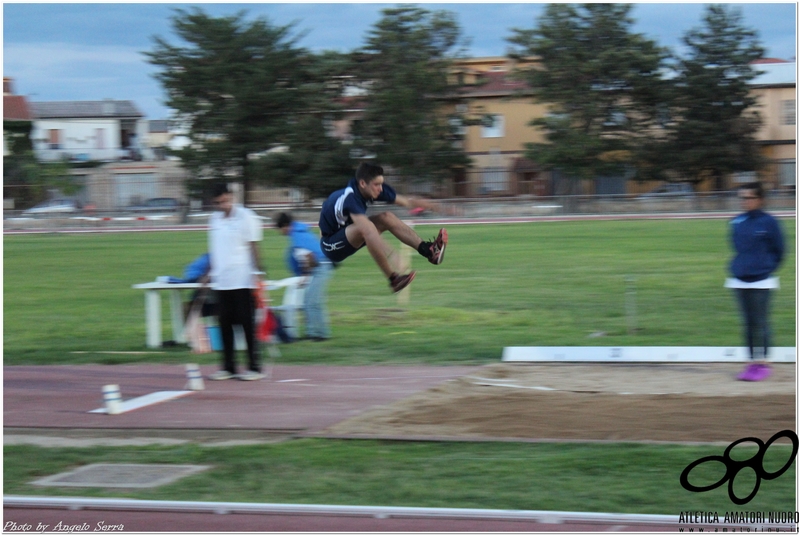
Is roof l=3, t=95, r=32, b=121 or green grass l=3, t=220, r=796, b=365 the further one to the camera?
roof l=3, t=95, r=32, b=121

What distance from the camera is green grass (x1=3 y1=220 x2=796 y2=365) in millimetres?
10727

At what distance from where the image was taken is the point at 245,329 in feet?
28.5

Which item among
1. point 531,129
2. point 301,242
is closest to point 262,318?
point 301,242

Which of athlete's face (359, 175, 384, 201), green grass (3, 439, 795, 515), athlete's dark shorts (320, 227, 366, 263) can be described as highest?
athlete's face (359, 175, 384, 201)

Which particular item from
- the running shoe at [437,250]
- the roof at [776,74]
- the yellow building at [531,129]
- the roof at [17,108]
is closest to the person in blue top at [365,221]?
the running shoe at [437,250]

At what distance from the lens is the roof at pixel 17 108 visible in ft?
148

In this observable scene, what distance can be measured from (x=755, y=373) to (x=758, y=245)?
111 cm

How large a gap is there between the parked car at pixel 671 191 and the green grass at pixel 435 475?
3203 centimetres

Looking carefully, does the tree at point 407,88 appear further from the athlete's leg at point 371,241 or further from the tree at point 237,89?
the athlete's leg at point 371,241

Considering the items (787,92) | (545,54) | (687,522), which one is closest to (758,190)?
(687,522)

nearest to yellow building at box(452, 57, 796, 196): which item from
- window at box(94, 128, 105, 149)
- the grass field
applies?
the grass field

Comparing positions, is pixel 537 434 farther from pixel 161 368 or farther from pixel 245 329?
pixel 161 368

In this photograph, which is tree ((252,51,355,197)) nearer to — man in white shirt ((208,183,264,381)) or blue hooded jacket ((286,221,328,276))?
blue hooded jacket ((286,221,328,276))

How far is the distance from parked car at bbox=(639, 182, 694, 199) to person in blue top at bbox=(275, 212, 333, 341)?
27782 mm
